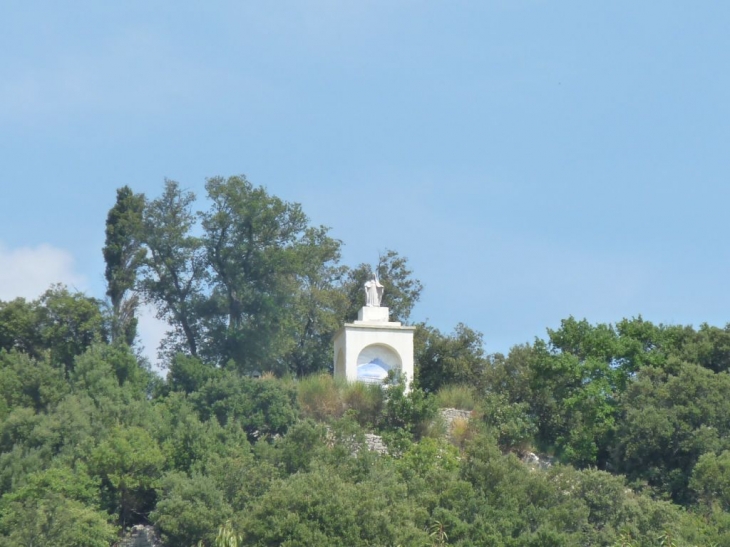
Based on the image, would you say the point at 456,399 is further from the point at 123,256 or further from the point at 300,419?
the point at 123,256

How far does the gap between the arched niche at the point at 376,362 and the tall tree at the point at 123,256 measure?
8336mm

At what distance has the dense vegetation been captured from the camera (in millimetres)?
32938

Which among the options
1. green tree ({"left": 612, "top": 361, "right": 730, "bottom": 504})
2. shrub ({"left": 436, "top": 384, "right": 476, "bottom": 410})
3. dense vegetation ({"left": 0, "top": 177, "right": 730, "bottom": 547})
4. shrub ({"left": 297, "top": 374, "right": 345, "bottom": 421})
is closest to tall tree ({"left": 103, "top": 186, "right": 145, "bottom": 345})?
dense vegetation ({"left": 0, "top": 177, "right": 730, "bottom": 547})

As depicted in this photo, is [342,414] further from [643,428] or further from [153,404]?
[643,428]

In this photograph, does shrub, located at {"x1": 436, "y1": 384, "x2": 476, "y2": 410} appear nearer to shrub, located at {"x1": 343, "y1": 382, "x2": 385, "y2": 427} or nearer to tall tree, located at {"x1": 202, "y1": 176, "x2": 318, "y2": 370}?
shrub, located at {"x1": 343, "y1": 382, "x2": 385, "y2": 427}

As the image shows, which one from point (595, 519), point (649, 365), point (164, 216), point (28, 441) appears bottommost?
point (595, 519)

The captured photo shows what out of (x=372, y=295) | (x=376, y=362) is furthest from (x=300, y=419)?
(x=372, y=295)

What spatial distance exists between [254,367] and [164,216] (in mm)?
6291

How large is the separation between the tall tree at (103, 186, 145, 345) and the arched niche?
8336mm

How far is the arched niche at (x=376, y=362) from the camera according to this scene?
139 feet

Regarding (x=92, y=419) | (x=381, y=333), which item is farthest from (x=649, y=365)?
(x=92, y=419)

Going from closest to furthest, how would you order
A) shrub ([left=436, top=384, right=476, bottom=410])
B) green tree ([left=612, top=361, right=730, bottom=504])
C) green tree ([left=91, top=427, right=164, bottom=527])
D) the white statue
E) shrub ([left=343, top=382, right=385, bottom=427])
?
green tree ([left=91, top=427, right=164, bottom=527])
green tree ([left=612, top=361, right=730, bottom=504])
shrub ([left=343, top=382, right=385, bottom=427])
shrub ([left=436, top=384, right=476, bottom=410])
the white statue

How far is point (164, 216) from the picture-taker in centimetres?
4728

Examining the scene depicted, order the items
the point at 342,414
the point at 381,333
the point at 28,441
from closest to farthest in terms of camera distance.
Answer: the point at 28,441 < the point at 342,414 < the point at 381,333
